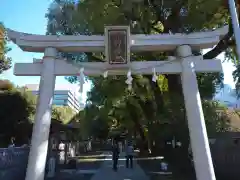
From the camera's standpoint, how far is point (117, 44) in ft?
31.0

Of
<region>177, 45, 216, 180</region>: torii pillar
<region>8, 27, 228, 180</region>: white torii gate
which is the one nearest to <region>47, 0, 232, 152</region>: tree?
<region>8, 27, 228, 180</region>: white torii gate

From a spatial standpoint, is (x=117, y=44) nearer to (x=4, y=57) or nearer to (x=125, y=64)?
(x=125, y=64)

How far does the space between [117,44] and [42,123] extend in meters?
3.35

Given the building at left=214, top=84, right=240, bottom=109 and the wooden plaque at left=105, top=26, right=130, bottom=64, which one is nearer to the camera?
the wooden plaque at left=105, top=26, right=130, bottom=64

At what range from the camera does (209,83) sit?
1675 centimetres

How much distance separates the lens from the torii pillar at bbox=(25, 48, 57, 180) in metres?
8.53

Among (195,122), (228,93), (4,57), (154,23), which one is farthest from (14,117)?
(228,93)

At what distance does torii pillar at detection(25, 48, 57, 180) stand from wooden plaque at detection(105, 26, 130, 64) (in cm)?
175

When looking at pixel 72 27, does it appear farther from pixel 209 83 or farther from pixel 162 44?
pixel 209 83

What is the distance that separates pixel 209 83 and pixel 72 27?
810 centimetres

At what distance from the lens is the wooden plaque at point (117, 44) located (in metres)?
9.39

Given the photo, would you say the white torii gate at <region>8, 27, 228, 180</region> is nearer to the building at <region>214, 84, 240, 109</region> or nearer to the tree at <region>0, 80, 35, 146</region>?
the building at <region>214, 84, 240, 109</region>

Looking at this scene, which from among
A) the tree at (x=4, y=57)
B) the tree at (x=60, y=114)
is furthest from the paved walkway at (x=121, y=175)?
the tree at (x=60, y=114)

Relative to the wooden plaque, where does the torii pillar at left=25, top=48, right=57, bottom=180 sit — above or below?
below
